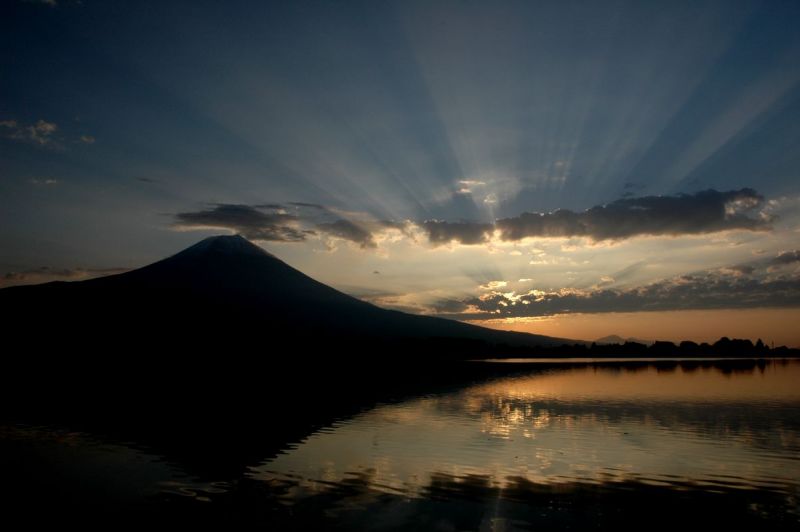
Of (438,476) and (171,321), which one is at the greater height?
(171,321)

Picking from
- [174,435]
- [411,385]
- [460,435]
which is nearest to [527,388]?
[411,385]

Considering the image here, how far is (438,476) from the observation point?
68.2 feet

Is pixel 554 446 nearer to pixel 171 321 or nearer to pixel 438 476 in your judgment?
pixel 438 476

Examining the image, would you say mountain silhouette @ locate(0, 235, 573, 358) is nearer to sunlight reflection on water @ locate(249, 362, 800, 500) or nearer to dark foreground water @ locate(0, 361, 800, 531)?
sunlight reflection on water @ locate(249, 362, 800, 500)

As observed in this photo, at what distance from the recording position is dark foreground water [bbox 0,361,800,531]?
52.2ft

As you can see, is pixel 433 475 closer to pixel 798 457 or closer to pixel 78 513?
pixel 78 513

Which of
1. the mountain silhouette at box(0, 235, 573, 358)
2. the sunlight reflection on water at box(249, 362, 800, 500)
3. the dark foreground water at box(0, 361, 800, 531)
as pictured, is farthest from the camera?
the mountain silhouette at box(0, 235, 573, 358)

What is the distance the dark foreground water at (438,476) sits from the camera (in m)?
15.9

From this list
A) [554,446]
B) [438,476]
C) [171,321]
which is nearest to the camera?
[438,476]

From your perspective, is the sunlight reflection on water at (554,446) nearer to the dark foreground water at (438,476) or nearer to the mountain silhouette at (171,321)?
the dark foreground water at (438,476)

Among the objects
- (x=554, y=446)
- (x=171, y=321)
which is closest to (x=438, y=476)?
(x=554, y=446)

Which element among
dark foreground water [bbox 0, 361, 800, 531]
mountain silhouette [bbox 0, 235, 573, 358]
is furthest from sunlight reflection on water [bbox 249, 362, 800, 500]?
mountain silhouette [bbox 0, 235, 573, 358]

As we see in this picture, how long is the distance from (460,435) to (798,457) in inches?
617

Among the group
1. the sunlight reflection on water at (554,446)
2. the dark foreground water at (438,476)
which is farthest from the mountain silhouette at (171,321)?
the dark foreground water at (438,476)
